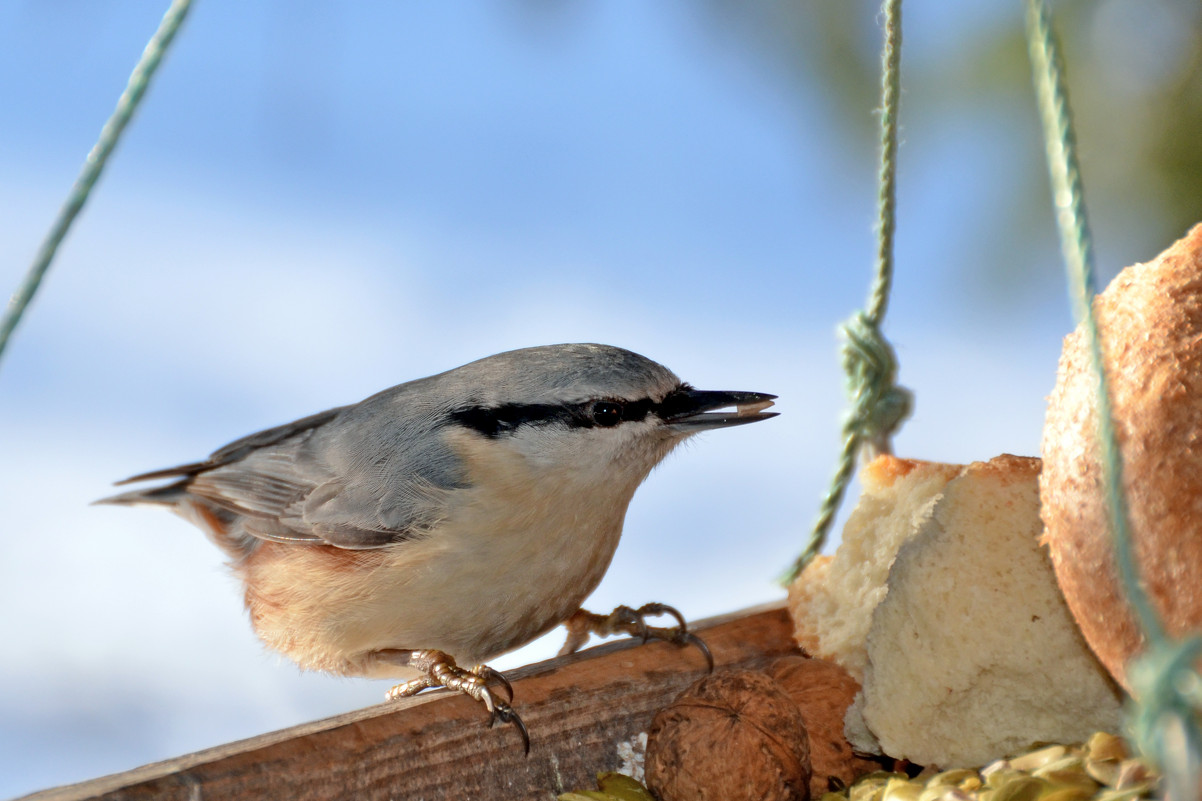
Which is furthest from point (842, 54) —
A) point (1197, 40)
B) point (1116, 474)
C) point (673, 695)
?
point (1116, 474)

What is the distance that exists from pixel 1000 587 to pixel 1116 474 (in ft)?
2.62

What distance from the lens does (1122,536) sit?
2.59 ft

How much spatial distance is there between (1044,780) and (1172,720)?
0.67 metres

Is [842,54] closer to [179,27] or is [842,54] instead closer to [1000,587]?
[1000,587]

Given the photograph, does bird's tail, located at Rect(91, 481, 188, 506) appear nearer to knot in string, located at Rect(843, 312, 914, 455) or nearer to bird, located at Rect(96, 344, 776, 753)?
bird, located at Rect(96, 344, 776, 753)

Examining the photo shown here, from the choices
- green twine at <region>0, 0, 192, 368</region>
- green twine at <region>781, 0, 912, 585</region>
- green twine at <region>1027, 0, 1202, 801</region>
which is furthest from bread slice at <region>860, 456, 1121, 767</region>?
green twine at <region>0, 0, 192, 368</region>

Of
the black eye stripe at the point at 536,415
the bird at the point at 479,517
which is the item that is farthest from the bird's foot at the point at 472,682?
the black eye stripe at the point at 536,415

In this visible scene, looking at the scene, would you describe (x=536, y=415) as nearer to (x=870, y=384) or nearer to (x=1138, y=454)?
(x=870, y=384)

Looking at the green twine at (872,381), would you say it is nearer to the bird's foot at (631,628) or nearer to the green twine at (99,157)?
the bird's foot at (631,628)

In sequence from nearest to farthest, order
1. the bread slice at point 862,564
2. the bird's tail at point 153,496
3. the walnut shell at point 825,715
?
1. the walnut shell at point 825,715
2. the bread slice at point 862,564
3. the bird's tail at point 153,496

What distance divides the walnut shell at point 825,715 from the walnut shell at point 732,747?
6cm

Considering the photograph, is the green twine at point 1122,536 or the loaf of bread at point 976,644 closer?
the green twine at point 1122,536

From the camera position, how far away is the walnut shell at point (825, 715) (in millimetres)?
1620

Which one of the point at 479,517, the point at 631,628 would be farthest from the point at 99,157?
the point at 631,628
